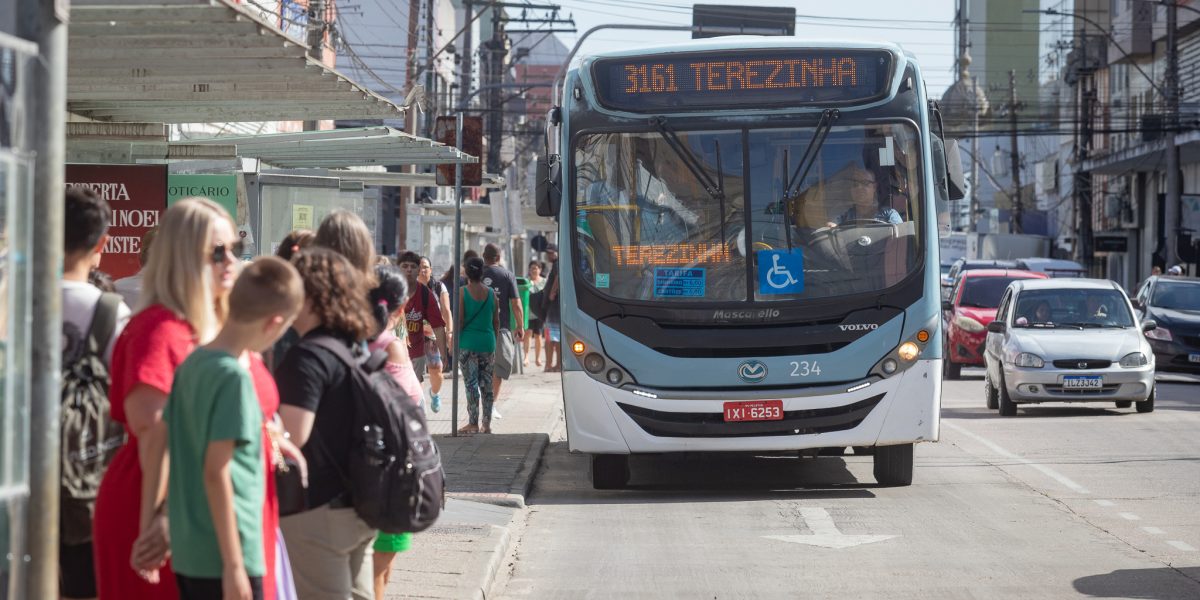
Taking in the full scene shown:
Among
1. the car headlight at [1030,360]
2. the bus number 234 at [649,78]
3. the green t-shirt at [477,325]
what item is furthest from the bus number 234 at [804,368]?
the car headlight at [1030,360]

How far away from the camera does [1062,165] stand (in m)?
79.4

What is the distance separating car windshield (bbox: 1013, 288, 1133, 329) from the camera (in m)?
20.3

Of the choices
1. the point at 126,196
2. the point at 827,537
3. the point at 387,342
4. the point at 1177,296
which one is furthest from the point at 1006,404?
the point at 387,342

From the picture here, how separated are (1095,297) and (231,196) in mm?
12092

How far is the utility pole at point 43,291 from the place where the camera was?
379 cm

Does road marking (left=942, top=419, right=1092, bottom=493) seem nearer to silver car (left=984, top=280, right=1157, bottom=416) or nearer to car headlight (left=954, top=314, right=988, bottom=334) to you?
silver car (left=984, top=280, right=1157, bottom=416)

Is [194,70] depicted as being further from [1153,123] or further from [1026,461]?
[1153,123]

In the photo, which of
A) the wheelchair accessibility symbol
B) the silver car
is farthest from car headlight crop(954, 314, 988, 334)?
the wheelchair accessibility symbol

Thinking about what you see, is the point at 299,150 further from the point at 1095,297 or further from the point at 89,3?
the point at 1095,297

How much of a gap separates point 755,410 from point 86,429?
7.28 metres

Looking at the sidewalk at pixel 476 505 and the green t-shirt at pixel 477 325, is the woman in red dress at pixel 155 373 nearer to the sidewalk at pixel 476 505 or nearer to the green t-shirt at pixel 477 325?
the sidewalk at pixel 476 505

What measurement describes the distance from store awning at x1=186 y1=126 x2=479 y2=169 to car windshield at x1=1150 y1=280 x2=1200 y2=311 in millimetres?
16850

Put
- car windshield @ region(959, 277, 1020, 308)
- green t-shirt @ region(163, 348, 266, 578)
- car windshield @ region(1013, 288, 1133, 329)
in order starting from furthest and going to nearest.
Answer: car windshield @ region(959, 277, 1020, 308)
car windshield @ region(1013, 288, 1133, 329)
green t-shirt @ region(163, 348, 266, 578)

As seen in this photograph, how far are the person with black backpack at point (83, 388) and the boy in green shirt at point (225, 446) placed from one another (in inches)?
24.4
